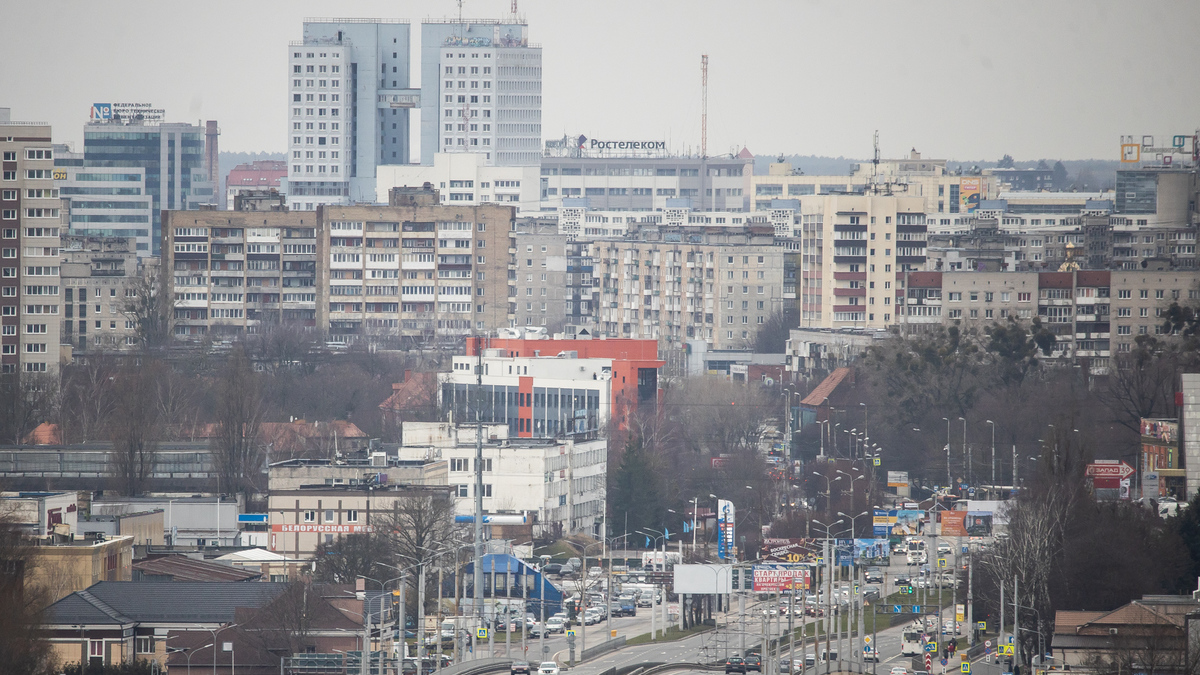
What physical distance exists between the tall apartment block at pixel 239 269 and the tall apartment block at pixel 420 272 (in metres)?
1.40

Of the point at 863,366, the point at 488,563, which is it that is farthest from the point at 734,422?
the point at 488,563

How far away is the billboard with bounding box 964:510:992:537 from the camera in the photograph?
53719 mm

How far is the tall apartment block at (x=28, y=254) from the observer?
80375mm

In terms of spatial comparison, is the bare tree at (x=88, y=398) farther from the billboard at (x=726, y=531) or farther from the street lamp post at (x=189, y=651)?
the street lamp post at (x=189, y=651)

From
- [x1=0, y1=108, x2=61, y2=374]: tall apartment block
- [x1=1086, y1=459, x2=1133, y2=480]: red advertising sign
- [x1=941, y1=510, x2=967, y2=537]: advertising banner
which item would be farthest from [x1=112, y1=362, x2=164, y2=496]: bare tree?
[x1=1086, y1=459, x2=1133, y2=480]: red advertising sign

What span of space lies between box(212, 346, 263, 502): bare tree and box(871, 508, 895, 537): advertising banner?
17.0 meters

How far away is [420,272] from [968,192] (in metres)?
46.8

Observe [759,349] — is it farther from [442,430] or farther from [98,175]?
[98,175]

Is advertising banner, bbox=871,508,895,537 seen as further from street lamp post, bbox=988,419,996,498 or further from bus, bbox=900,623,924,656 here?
bus, bbox=900,623,924,656

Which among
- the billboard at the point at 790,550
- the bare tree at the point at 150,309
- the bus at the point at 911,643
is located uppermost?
the bare tree at the point at 150,309

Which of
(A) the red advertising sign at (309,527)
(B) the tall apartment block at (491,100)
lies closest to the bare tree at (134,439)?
(A) the red advertising sign at (309,527)

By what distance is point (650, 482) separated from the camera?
6012 centimetres

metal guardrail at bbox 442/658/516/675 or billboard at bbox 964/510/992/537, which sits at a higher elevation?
billboard at bbox 964/510/992/537

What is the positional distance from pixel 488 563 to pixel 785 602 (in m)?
7.06
